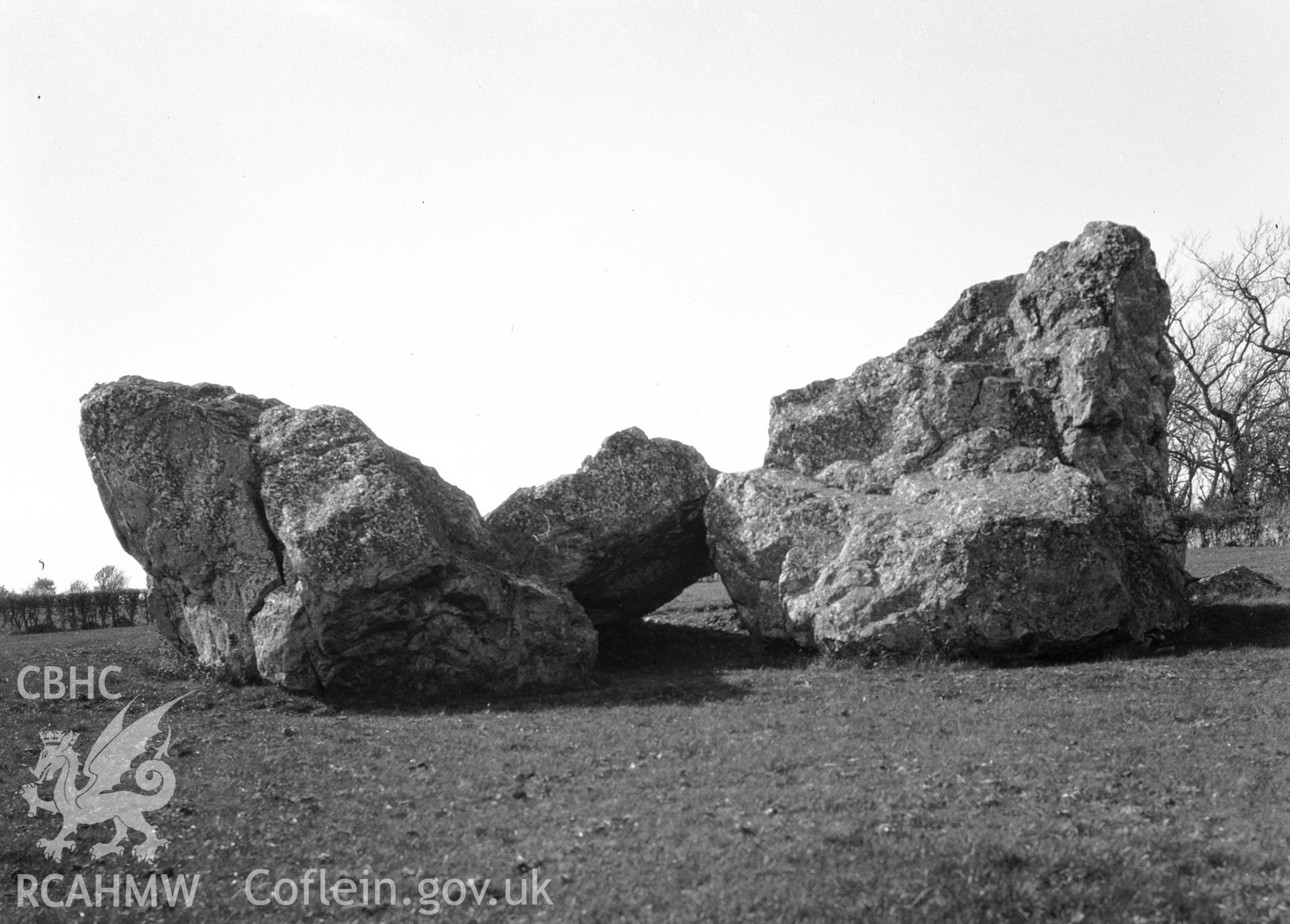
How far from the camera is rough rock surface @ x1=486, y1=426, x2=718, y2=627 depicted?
905 inches

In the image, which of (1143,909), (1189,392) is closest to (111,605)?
(1143,909)

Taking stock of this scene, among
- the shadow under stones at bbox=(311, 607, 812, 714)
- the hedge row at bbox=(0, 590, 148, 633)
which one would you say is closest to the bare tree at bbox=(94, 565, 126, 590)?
the hedge row at bbox=(0, 590, 148, 633)

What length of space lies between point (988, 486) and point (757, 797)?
1089 centimetres

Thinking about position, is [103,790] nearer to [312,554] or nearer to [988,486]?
[312,554]

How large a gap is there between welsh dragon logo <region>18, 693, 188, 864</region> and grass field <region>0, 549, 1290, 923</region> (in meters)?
0.18

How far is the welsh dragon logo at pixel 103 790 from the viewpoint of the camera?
39.6 ft

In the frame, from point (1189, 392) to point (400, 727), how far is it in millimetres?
61831

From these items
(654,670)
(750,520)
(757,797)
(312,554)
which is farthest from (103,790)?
(750,520)

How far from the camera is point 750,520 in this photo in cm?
2314

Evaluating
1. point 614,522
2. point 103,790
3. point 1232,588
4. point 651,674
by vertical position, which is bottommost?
point 103,790

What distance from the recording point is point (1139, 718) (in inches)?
607

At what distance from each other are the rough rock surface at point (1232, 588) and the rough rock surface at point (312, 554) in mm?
13124

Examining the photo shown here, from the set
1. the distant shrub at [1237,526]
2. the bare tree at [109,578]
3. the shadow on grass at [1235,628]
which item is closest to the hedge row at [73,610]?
the bare tree at [109,578]

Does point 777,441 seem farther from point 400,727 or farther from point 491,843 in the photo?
point 491,843
